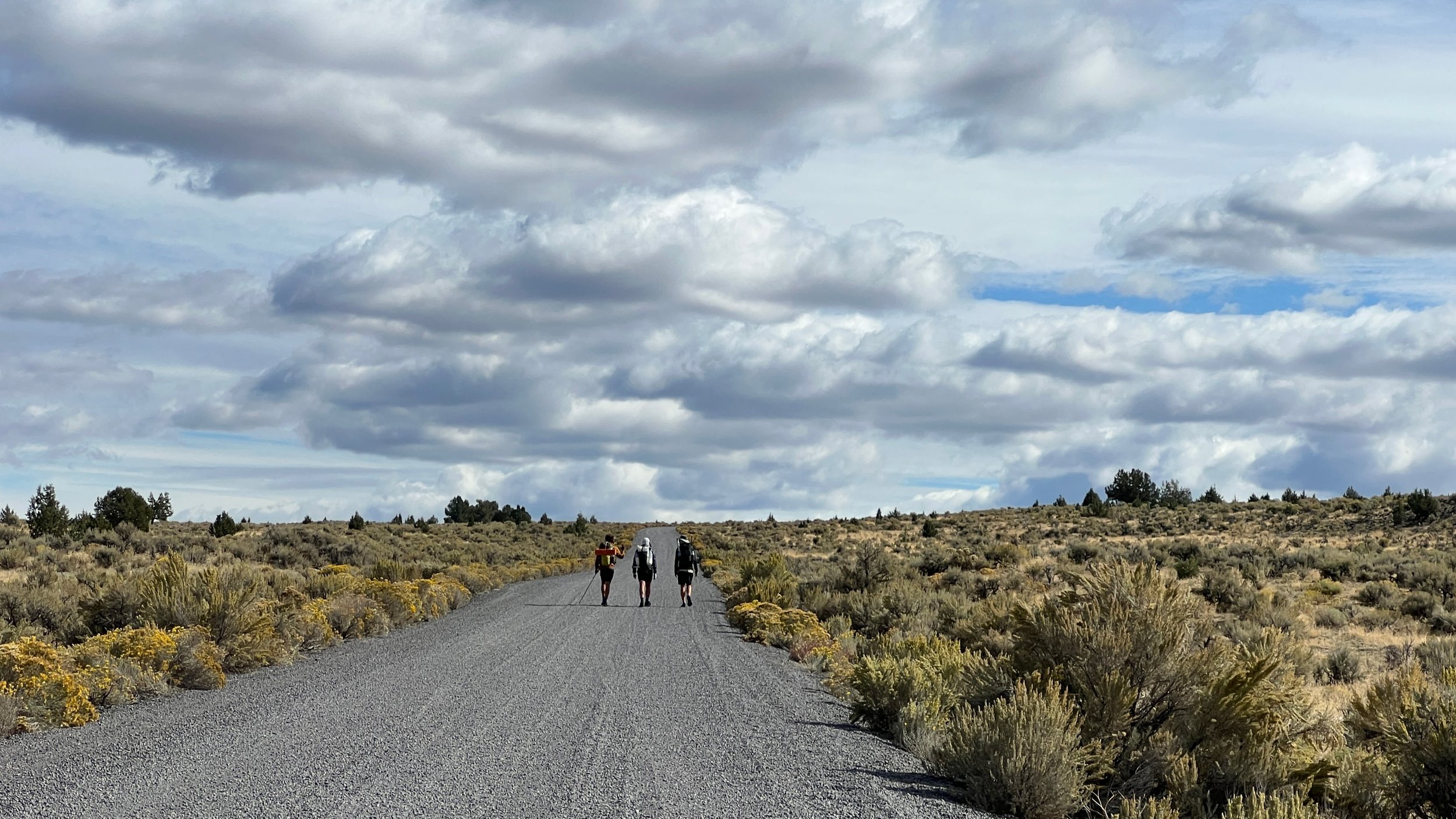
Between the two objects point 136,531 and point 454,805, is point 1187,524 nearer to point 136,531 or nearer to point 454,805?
point 136,531

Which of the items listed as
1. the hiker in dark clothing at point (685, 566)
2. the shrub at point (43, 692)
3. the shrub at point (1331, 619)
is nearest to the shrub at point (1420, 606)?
the shrub at point (1331, 619)

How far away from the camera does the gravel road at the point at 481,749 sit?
830cm

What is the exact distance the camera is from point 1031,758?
827 centimetres

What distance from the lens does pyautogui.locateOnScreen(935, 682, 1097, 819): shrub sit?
8.22 m

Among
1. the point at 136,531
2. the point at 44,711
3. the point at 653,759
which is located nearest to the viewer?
the point at 653,759

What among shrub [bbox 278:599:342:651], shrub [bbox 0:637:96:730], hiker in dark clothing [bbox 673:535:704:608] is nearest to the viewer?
shrub [bbox 0:637:96:730]

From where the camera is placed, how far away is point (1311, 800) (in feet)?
27.2

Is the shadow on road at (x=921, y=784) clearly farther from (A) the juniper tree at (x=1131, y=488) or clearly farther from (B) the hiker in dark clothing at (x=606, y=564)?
(A) the juniper tree at (x=1131, y=488)

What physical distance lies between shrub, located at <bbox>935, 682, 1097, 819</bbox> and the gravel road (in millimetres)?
353

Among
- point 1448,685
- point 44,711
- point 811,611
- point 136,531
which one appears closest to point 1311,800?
point 1448,685

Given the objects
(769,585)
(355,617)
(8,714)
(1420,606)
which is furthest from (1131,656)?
(1420,606)

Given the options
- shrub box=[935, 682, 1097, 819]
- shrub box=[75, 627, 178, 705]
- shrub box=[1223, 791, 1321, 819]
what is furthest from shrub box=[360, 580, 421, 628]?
shrub box=[1223, 791, 1321, 819]

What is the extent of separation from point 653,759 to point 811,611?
727 inches

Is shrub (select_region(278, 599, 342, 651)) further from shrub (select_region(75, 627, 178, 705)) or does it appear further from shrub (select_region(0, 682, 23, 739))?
shrub (select_region(0, 682, 23, 739))
